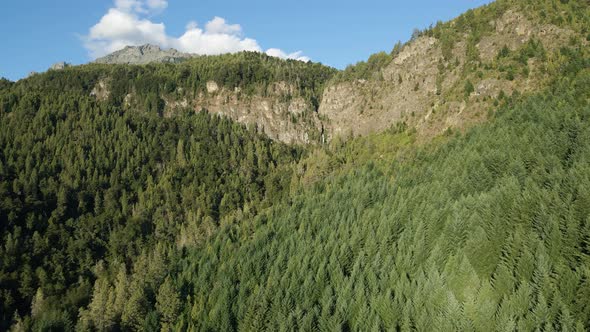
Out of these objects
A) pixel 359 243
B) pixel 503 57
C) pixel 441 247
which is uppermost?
pixel 503 57

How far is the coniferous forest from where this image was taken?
69062 millimetres

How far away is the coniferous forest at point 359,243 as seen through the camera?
227 ft

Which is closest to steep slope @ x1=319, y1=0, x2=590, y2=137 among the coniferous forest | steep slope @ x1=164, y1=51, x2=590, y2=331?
the coniferous forest

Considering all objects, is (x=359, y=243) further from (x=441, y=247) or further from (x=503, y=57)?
(x=503, y=57)

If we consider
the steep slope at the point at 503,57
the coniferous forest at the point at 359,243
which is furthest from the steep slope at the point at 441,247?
the steep slope at the point at 503,57

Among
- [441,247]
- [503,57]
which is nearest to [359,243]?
[441,247]

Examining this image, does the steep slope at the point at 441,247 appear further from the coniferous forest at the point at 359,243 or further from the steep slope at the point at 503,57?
the steep slope at the point at 503,57

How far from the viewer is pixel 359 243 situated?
112m

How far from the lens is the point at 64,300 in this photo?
422 feet

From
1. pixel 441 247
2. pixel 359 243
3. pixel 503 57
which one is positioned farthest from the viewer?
pixel 503 57

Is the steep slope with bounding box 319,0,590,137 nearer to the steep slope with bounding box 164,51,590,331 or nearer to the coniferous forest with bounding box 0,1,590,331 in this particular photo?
the coniferous forest with bounding box 0,1,590,331

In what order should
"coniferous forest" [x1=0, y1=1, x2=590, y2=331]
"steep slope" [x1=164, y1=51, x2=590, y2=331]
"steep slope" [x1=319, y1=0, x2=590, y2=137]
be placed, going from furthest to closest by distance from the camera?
"steep slope" [x1=319, y1=0, x2=590, y2=137], "coniferous forest" [x1=0, y1=1, x2=590, y2=331], "steep slope" [x1=164, y1=51, x2=590, y2=331]

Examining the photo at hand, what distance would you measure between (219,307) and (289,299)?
17488mm

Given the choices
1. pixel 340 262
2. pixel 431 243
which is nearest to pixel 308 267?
pixel 340 262
